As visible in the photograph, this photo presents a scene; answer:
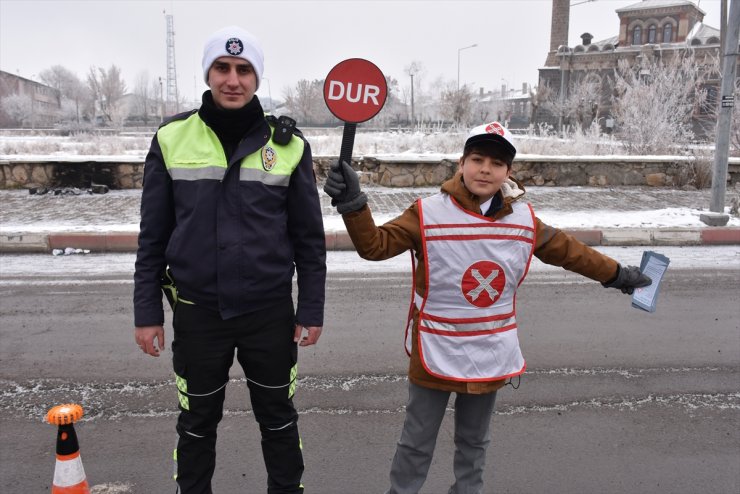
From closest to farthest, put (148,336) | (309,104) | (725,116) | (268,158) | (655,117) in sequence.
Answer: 1. (268,158)
2. (148,336)
3. (725,116)
4. (655,117)
5. (309,104)

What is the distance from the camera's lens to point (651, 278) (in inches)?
114

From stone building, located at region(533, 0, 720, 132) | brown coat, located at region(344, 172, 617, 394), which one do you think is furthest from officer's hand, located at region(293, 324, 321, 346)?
stone building, located at region(533, 0, 720, 132)

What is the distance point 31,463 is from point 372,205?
8926mm

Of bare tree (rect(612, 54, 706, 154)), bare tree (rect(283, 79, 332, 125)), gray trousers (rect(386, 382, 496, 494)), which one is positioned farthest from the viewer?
bare tree (rect(283, 79, 332, 125))

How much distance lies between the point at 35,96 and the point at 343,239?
94.0m

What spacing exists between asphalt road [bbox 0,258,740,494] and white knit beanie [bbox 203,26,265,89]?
209 cm

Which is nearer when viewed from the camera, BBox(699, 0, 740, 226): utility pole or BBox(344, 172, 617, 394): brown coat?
BBox(344, 172, 617, 394): brown coat

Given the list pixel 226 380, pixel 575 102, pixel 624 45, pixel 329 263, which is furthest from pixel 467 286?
pixel 624 45

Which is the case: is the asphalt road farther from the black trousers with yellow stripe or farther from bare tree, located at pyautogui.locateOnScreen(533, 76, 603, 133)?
bare tree, located at pyautogui.locateOnScreen(533, 76, 603, 133)

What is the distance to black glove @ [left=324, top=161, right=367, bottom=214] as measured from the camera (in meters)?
2.40

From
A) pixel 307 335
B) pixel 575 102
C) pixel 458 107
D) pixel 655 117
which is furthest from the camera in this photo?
pixel 575 102

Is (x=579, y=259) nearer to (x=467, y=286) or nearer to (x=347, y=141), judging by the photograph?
(x=467, y=286)

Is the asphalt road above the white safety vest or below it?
below

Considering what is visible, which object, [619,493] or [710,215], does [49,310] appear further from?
[710,215]
